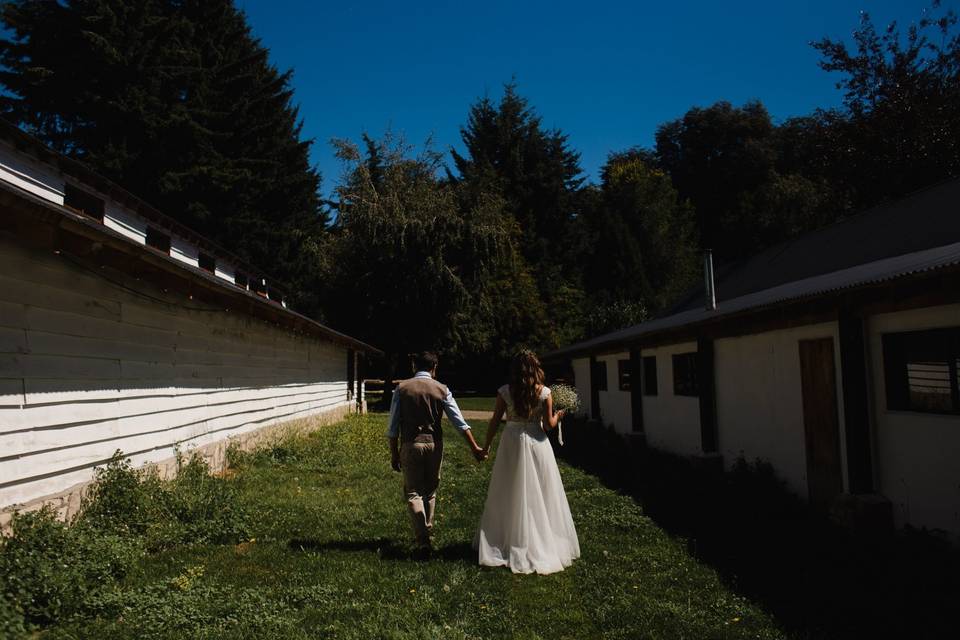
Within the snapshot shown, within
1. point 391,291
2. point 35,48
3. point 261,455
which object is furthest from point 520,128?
point 261,455

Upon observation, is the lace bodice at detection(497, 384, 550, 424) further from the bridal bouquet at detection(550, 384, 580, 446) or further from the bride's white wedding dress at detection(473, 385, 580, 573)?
the bridal bouquet at detection(550, 384, 580, 446)

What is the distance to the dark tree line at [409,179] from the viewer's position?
27.3 m

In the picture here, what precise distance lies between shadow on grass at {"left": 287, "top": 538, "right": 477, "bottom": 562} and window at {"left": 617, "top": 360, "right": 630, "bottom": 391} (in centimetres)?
1316

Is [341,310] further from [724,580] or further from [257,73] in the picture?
[724,580]

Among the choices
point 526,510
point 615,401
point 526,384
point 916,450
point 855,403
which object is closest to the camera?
point 526,510

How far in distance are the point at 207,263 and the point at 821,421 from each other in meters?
18.2

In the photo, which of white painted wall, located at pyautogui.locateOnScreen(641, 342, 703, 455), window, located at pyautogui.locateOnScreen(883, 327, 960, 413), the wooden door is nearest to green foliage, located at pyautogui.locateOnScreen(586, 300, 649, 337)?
white painted wall, located at pyautogui.locateOnScreen(641, 342, 703, 455)

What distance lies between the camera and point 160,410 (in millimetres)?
8430

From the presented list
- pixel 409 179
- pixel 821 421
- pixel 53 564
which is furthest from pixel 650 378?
pixel 409 179

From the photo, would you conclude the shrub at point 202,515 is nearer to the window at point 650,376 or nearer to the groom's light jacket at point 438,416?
the groom's light jacket at point 438,416

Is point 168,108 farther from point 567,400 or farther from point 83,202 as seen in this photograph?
point 567,400

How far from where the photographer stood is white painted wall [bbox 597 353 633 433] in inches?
758

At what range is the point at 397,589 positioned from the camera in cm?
550

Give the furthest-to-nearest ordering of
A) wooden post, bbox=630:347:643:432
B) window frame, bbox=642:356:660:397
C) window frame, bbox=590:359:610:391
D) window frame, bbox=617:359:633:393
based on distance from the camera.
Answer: window frame, bbox=590:359:610:391
window frame, bbox=617:359:633:393
wooden post, bbox=630:347:643:432
window frame, bbox=642:356:660:397
